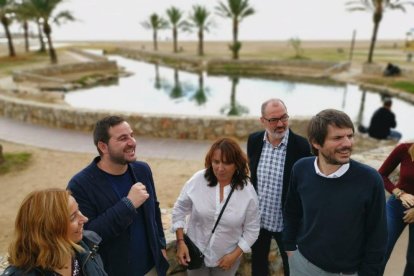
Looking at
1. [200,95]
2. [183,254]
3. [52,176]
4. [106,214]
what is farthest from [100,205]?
[200,95]

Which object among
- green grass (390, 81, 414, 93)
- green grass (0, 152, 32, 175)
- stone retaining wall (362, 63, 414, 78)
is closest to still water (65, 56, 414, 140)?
green grass (390, 81, 414, 93)

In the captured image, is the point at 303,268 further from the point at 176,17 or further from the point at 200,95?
the point at 176,17

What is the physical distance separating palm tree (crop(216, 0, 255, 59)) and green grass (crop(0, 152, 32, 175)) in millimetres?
27079

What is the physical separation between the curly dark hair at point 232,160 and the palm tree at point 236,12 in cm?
3103

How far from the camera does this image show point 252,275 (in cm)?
296

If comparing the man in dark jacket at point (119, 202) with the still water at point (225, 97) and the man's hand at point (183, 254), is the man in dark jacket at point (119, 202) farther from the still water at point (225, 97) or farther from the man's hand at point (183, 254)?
the still water at point (225, 97)

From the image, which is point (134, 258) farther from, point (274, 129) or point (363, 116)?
point (363, 116)

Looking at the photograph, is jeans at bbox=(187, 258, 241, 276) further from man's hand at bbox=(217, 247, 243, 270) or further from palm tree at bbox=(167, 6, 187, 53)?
palm tree at bbox=(167, 6, 187, 53)

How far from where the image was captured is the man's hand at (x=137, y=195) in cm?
211

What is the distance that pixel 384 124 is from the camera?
319 inches

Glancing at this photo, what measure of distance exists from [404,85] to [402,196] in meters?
20.1

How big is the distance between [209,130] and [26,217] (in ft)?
23.7

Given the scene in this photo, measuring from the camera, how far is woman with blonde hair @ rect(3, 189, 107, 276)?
1555 millimetres

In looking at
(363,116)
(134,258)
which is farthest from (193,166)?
(363,116)
